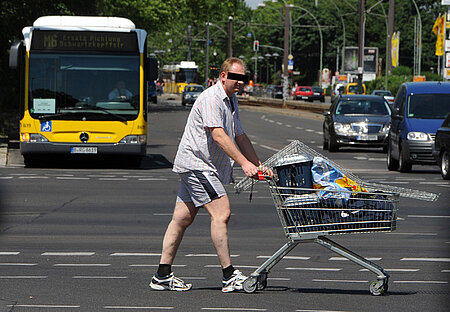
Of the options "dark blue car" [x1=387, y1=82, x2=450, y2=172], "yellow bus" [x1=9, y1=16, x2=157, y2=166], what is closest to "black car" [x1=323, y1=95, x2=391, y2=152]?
"dark blue car" [x1=387, y1=82, x2=450, y2=172]

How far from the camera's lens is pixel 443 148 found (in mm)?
21531

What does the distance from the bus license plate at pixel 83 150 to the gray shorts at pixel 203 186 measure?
15247mm

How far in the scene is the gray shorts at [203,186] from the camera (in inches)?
325

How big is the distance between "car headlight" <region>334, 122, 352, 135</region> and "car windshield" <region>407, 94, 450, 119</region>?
659 centimetres

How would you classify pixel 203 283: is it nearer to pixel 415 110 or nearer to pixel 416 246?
pixel 416 246

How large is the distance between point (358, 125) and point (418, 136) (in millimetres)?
7800

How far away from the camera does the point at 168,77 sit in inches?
5207

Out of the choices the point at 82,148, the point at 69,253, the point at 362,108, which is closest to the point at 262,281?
the point at 69,253

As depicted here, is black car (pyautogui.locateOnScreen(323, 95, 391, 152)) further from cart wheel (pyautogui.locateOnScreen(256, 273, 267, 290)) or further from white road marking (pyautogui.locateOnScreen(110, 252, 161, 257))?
cart wheel (pyautogui.locateOnScreen(256, 273, 267, 290))

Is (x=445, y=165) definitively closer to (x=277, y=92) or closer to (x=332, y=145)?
(x=332, y=145)

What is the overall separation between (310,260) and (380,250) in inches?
41.8

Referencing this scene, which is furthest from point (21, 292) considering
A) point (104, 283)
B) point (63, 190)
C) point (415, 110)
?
point (415, 110)

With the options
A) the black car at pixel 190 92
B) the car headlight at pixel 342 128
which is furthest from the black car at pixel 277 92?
the car headlight at pixel 342 128

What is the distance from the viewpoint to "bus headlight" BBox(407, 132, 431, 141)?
23234 mm
